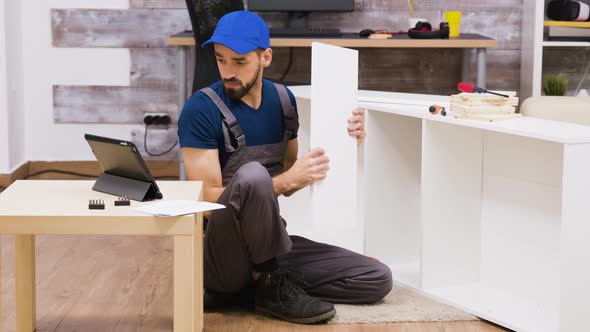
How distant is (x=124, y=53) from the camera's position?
510 cm

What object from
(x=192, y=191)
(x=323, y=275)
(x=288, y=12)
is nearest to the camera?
(x=192, y=191)

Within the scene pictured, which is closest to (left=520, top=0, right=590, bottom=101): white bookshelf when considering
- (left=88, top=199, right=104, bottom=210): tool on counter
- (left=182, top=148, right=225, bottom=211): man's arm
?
(left=182, top=148, right=225, bottom=211): man's arm

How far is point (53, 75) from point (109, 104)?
0.34m

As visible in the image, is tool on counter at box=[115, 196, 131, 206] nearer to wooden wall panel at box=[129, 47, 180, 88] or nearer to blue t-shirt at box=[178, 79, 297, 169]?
blue t-shirt at box=[178, 79, 297, 169]

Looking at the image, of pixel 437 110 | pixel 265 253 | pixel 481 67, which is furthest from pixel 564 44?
pixel 265 253

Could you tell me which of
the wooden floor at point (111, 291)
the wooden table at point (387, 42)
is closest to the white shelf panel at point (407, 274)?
the wooden floor at point (111, 291)

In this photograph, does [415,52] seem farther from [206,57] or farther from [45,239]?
[45,239]

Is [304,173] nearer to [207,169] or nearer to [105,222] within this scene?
[207,169]

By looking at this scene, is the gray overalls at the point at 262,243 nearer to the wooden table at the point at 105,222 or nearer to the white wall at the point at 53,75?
the wooden table at the point at 105,222

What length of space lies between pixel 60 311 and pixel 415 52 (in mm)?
2919

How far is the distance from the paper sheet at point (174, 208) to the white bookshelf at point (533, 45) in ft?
10.2

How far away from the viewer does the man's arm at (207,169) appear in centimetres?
269

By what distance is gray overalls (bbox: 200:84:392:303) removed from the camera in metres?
2.57

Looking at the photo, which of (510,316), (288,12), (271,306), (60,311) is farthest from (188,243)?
(288,12)
